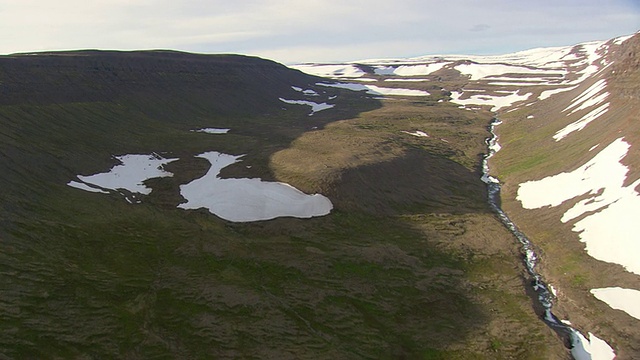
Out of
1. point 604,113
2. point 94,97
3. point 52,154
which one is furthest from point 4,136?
point 604,113

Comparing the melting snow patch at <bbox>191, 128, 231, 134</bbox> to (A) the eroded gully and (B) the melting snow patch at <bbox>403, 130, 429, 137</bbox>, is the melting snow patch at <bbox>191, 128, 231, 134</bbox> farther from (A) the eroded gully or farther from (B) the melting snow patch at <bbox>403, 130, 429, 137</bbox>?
(A) the eroded gully

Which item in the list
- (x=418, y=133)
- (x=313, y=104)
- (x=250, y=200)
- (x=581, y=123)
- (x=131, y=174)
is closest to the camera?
(x=250, y=200)

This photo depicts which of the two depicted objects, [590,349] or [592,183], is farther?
[592,183]

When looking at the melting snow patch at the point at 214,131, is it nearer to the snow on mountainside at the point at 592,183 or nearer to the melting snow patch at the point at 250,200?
the melting snow patch at the point at 250,200

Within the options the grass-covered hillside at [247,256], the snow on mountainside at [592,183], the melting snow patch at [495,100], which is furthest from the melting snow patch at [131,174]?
the melting snow patch at [495,100]

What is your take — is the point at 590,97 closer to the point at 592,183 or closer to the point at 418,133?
the point at 418,133

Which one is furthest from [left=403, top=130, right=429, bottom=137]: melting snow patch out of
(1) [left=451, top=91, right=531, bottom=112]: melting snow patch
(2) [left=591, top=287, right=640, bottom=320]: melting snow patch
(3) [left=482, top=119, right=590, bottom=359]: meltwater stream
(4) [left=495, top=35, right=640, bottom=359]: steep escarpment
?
(2) [left=591, top=287, right=640, bottom=320]: melting snow patch

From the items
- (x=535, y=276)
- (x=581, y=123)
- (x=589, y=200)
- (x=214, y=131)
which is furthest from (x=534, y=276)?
(x=214, y=131)
